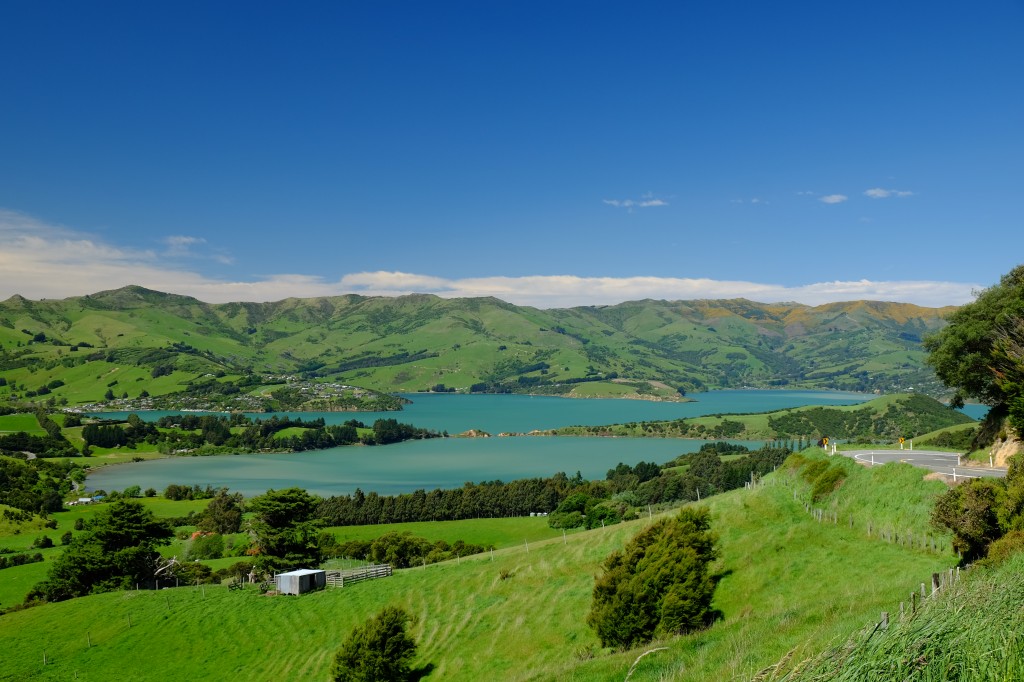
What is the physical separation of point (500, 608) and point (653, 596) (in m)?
14.2

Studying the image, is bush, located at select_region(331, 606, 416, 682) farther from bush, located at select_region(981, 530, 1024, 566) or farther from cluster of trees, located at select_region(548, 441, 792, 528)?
cluster of trees, located at select_region(548, 441, 792, 528)

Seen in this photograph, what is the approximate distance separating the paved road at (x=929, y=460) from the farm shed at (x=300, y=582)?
38598mm

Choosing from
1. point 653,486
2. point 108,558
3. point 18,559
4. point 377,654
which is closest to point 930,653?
point 377,654

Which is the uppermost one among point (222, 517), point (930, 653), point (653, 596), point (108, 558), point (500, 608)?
point (930, 653)

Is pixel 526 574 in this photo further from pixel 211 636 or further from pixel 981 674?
pixel 981 674

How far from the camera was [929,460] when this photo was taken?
37.2 metres

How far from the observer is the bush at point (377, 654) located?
2862 centimetres

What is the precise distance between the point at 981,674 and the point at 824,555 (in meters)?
26.0

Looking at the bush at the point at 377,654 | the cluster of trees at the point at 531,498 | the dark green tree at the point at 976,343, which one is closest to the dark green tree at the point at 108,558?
the cluster of trees at the point at 531,498

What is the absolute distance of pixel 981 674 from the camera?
5883 mm

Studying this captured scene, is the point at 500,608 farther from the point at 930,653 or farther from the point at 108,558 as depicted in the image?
the point at 108,558

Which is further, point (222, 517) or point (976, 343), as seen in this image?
point (222, 517)

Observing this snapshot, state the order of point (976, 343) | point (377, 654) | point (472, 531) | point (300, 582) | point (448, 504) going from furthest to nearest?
point (448, 504), point (472, 531), point (300, 582), point (976, 343), point (377, 654)

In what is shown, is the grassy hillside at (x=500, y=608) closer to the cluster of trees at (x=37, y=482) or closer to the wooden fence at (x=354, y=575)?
the wooden fence at (x=354, y=575)
